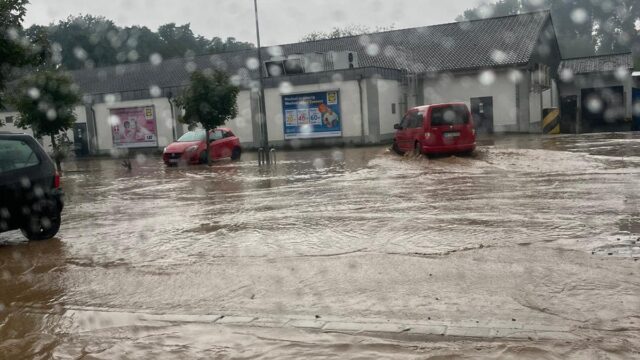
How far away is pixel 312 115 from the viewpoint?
33.2m

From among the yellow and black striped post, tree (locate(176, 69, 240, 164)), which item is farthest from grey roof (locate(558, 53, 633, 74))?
tree (locate(176, 69, 240, 164))

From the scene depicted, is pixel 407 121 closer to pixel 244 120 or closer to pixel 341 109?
pixel 341 109

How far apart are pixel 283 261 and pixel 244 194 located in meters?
6.95

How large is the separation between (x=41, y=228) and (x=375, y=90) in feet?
78.0

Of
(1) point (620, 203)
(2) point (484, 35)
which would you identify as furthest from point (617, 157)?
(2) point (484, 35)

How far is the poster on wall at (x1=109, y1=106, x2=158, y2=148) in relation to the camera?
36.7m

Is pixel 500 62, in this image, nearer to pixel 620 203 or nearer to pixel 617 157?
pixel 617 157

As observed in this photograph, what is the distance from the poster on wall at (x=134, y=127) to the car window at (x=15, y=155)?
2780 cm

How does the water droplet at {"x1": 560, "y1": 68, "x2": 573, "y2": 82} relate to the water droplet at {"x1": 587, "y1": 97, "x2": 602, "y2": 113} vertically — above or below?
above

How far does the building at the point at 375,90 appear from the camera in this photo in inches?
1281

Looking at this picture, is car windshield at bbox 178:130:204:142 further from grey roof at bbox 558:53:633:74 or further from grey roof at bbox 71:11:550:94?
grey roof at bbox 558:53:633:74

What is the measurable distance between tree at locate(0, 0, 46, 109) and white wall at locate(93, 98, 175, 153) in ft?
73.2

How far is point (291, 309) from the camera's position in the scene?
5445 millimetres

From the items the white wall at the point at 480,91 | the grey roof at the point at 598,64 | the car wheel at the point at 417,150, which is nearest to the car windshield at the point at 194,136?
the car wheel at the point at 417,150
